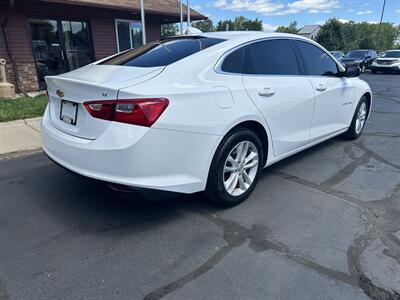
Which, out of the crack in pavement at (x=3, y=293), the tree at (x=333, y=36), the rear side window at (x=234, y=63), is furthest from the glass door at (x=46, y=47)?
the tree at (x=333, y=36)

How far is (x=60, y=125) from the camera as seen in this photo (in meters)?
3.05

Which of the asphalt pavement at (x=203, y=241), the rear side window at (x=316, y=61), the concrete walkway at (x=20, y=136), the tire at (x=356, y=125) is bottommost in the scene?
the concrete walkway at (x=20, y=136)

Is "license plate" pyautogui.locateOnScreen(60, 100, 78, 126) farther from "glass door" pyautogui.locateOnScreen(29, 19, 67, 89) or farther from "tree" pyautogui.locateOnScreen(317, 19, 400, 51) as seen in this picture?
"tree" pyautogui.locateOnScreen(317, 19, 400, 51)

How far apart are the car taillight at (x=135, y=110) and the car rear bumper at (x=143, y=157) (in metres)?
0.05

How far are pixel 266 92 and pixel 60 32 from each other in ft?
33.3

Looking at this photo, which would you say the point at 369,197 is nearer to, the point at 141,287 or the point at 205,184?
the point at 205,184

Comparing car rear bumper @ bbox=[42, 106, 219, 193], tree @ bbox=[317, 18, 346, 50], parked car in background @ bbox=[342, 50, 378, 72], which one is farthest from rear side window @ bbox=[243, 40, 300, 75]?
tree @ bbox=[317, 18, 346, 50]

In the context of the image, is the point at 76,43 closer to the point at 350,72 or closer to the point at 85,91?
the point at 350,72

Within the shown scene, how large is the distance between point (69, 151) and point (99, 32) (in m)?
10.8

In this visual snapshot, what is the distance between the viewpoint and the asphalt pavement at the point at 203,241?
2.25 m

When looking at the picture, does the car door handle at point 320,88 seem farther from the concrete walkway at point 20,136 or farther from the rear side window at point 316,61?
the concrete walkway at point 20,136

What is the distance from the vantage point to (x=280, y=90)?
A: 3.55 m

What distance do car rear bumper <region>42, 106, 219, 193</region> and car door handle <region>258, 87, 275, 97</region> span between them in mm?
766

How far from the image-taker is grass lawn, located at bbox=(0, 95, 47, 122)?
711 cm
